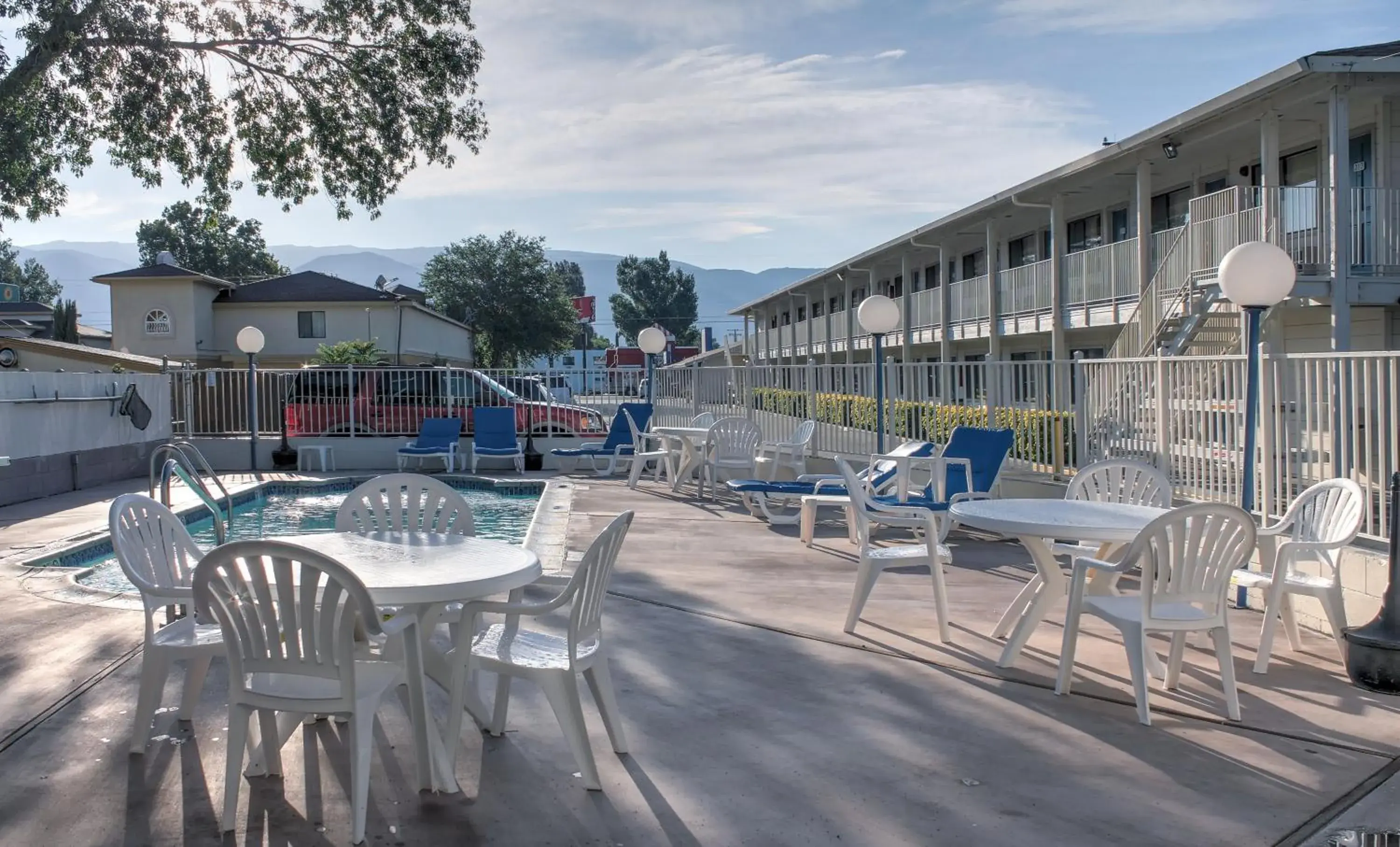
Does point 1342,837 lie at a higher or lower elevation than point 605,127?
lower

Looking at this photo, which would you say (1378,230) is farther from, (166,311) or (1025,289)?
(166,311)

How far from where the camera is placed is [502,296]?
5700 centimetres

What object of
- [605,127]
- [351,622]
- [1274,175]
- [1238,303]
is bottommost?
[351,622]

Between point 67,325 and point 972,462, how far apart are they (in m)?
34.5

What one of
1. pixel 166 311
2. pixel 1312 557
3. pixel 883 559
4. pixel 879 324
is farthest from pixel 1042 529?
pixel 166 311

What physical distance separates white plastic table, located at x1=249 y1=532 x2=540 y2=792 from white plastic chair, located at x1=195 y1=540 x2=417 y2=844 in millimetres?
245

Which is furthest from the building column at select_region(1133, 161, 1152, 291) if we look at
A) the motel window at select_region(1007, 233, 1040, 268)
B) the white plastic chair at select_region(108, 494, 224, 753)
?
the white plastic chair at select_region(108, 494, 224, 753)

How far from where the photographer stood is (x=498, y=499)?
1502cm

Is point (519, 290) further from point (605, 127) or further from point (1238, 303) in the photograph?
point (1238, 303)

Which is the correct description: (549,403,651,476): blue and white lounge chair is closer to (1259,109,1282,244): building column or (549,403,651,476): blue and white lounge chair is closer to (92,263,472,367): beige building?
(1259,109,1282,244): building column

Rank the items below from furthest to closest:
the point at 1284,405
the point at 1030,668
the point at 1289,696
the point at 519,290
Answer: the point at 519,290 → the point at 1284,405 → the point at 1030,668 → the point at 1289,696

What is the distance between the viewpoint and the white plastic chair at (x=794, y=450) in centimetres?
1256

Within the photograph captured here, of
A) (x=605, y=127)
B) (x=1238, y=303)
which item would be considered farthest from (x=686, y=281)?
(x=1238, y=303)

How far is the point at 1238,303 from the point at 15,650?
737 centimetres
